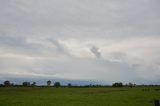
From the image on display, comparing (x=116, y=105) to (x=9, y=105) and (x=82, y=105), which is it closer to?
(x=82, y=105)

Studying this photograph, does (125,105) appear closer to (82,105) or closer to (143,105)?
(143,105)

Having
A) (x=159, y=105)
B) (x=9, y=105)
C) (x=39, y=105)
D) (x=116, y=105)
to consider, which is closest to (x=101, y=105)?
(x=116, y=105)

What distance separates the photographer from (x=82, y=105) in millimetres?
40438

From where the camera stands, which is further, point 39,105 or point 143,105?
point 39,105

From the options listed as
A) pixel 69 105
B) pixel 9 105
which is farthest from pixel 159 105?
pixel 9 105

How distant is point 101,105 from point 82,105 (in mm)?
2693

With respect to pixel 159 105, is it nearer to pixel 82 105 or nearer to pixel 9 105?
pixel 82 105

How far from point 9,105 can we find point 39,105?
5504 mm

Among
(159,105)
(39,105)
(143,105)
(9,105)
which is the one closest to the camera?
(159,105)

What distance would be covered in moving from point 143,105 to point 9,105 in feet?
63.8

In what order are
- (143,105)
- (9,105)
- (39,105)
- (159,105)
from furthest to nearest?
(9,105), (39,105), (143,105), (159,105)

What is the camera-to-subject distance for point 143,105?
37.6 m

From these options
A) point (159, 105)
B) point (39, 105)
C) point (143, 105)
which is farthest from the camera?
point (39, 105)

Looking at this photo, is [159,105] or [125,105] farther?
[125,105]
